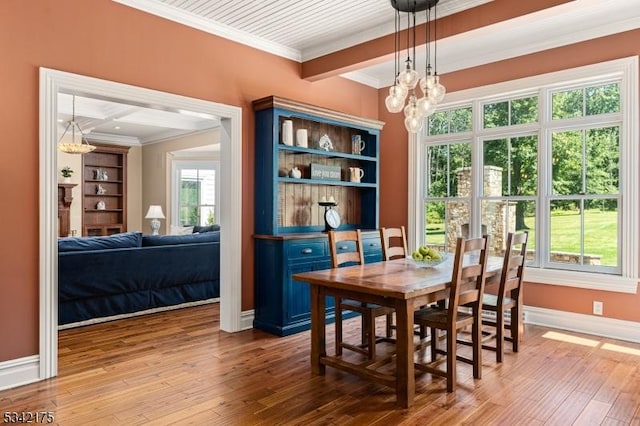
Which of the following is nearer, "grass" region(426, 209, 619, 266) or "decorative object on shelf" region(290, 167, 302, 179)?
"grass" region(426, 209, 619, 266)

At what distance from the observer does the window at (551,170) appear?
13.4 ft

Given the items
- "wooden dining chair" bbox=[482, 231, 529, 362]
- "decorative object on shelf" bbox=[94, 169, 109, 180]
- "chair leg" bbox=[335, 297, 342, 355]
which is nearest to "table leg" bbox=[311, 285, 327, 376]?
"chair leg" bbox=[335, 297, 342, 355]

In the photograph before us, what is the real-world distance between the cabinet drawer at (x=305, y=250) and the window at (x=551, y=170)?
5.80ft

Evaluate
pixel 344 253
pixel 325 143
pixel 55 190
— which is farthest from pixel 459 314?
pixel 55 190

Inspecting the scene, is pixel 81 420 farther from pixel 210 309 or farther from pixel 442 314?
pixel 210 309

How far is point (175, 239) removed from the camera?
5.39 m

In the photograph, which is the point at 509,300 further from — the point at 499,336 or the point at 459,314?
the point at 459,314

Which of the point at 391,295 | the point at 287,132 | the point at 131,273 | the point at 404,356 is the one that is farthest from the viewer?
the point at 131,273

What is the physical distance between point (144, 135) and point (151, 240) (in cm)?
503

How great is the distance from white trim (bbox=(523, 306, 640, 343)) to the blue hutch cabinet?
178 cm

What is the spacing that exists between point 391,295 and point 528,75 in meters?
3.31

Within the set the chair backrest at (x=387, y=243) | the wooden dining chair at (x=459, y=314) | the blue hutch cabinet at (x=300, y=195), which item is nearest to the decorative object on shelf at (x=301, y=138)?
the blue hutch cabinet at (x=300, y=195)

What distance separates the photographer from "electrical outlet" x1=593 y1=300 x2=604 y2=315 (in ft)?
13.7

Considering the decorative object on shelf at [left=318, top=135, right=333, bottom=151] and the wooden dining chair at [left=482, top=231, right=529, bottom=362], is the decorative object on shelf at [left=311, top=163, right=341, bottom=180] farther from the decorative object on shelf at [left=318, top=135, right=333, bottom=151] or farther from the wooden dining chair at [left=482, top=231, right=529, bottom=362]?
the wooden dining chair at [left=482, top=231, right=529, bottom=362]
